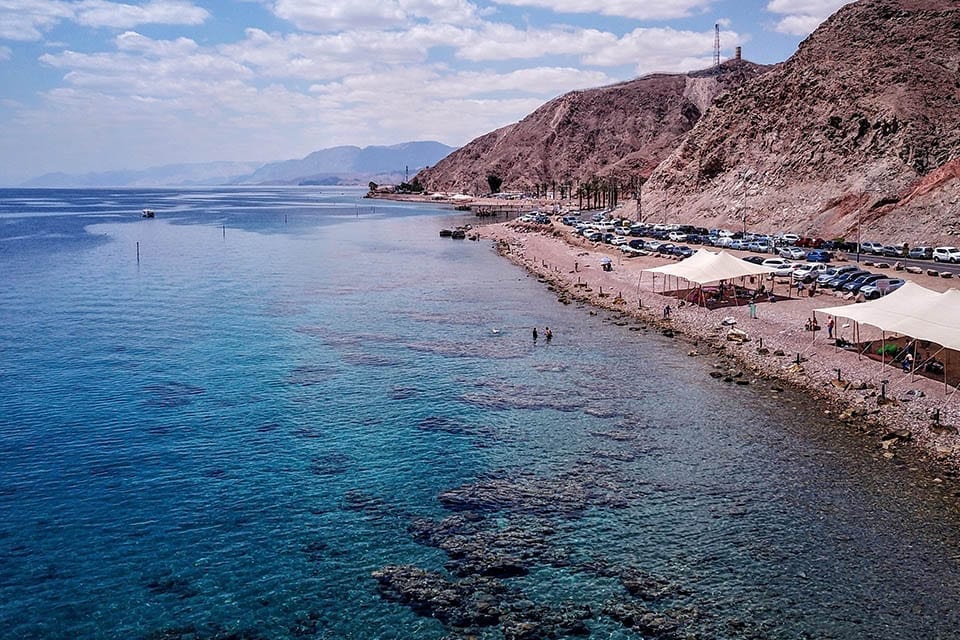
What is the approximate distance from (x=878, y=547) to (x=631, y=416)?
12.1m

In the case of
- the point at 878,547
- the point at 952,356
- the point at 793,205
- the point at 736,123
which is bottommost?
the point at 878,547

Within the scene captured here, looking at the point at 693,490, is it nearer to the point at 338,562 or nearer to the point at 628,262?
the point at 338,562

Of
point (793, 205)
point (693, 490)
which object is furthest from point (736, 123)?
point (693, 490)

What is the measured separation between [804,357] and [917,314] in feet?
18.8

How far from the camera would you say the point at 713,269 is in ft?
Result: 167

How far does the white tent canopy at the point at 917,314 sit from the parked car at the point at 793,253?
92.7ft

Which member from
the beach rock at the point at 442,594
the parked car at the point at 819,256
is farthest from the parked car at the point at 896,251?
Answer: the beach rock at the point at 442,594

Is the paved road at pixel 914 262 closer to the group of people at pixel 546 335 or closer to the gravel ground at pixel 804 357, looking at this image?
the gravel ground at pixel 804 357

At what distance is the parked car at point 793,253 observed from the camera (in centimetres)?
6414

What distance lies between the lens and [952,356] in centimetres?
3378

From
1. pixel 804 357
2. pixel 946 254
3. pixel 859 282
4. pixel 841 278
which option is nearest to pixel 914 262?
pixel 946 254

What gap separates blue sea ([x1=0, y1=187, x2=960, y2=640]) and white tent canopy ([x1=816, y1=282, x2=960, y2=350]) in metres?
5.82

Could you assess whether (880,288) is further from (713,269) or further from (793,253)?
(793,253)

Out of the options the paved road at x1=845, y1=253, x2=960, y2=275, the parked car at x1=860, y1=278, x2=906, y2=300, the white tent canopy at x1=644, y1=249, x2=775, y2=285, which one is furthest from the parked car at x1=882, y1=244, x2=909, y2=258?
the parked car at x1=860, y1=278, x2=906, y2=300
